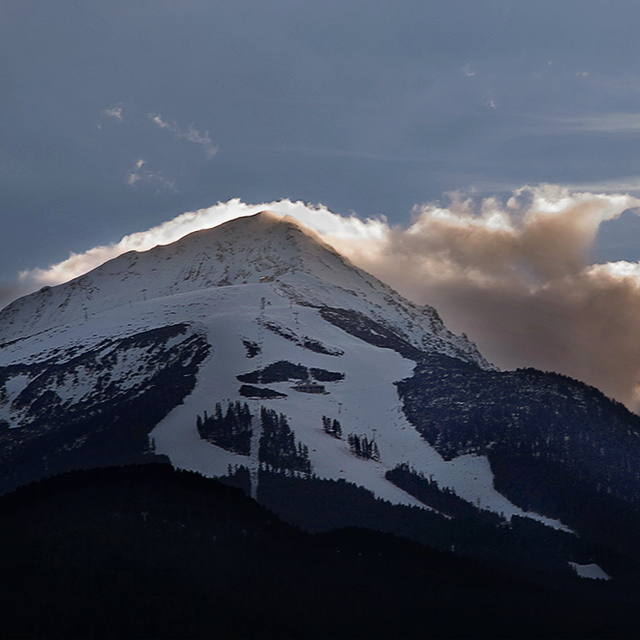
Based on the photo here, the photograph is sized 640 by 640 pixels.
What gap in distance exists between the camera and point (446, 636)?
191625 mm

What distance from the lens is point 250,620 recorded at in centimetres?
18125

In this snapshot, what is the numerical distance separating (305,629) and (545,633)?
63864 millimetres

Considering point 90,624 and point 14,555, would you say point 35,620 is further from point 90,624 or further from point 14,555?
point 14,555

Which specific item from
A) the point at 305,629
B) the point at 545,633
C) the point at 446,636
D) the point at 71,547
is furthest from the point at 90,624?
the point at 545,633

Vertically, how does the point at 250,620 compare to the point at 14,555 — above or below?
below

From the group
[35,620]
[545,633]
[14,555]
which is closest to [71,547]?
[14,555]

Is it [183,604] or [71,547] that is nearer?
[183,604]

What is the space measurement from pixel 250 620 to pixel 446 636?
49.2 meters

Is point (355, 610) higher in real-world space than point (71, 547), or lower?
lower

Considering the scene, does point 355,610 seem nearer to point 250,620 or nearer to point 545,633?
point 250,620

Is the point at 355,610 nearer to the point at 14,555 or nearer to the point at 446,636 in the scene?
the point at 446,636

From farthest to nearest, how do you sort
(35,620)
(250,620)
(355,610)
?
(355,610) → (250,620) → (35,620)

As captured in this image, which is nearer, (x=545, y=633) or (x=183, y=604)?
(x=183, y=604)

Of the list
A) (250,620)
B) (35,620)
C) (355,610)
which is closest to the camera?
(35,620)
